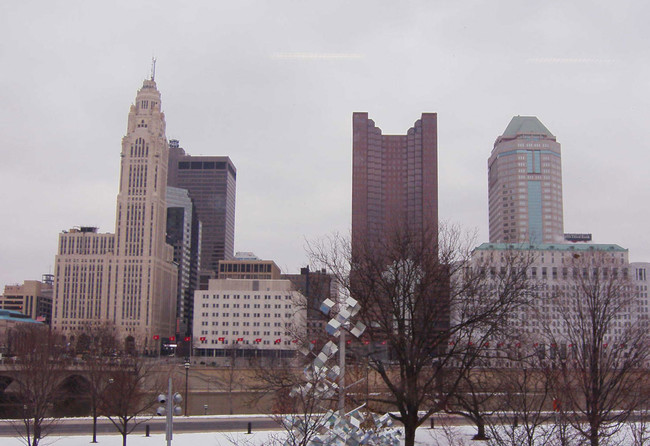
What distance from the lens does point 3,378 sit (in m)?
99.9

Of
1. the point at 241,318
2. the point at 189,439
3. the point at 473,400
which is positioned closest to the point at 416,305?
the point at 473,400

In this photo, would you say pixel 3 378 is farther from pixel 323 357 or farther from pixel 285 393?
pixel 323 357

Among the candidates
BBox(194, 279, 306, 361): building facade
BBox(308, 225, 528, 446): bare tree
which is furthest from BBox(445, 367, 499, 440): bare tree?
BBox(194, 279, 306, 361): building facade

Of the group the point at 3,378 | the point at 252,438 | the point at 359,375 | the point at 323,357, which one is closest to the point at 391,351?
the point at 359,375

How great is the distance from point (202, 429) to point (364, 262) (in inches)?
727

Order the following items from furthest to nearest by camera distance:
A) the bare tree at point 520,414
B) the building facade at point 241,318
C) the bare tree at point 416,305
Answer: the building facade at point 241,318, the bare tree at point 416,305, the bare tree at point 520,414

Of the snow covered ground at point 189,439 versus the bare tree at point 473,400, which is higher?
the bare tree at point 473,400

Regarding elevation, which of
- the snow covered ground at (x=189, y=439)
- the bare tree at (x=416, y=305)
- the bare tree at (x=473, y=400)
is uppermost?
the bare tree at (x=416, y=305)

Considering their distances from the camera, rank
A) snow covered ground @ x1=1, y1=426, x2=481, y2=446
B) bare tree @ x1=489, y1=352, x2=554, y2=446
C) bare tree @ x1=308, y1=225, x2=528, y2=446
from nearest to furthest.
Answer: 1. bare tree @ x1=489, y1=352, x2=554, y2=446
2. bare tree @ x1=308, y1=225, x2=528, y2=446
3. snow covered ground @ x1=1, y1=426, x2=481, y2=446

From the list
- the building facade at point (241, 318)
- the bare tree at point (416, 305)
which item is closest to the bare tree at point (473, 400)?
the bare tree at point (416, 305)

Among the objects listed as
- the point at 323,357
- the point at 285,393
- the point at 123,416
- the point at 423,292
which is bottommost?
the point at 123,416

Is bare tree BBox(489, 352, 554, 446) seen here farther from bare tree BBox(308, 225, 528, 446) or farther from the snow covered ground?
the snow covered ground

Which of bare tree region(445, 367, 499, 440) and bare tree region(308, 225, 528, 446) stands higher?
bare tree region(308, 225, 528, 446)

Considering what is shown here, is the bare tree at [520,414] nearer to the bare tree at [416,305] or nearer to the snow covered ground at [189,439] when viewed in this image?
the bare tree at [416,305]
